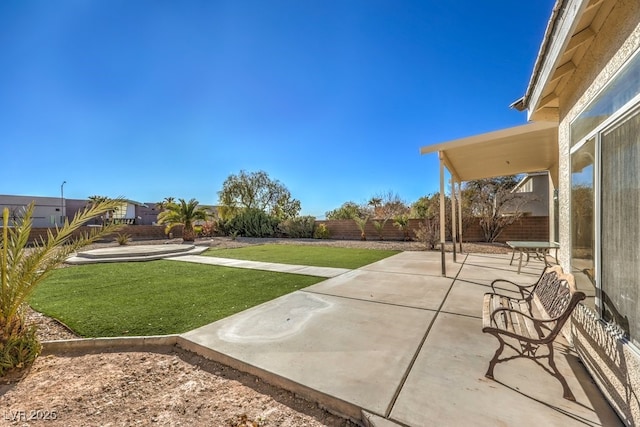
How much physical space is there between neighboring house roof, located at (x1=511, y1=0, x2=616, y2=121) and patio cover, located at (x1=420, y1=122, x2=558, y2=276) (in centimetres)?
176

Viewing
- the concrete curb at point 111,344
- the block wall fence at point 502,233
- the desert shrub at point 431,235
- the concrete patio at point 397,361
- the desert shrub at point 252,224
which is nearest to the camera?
the concrete patio at point 397,361

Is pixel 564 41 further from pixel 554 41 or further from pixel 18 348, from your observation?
pixel 18 348

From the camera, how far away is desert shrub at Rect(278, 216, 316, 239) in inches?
814

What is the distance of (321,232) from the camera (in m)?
20.2

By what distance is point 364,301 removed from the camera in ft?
16.5

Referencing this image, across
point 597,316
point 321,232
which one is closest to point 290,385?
point 597,316

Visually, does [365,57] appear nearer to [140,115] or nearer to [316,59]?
[316,59]

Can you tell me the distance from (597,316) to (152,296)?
22.5 feet

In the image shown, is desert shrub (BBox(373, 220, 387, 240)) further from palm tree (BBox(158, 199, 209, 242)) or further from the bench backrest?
the bench backrest

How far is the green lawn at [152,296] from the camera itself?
167 inches

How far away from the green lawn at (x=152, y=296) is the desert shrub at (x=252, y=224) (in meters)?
13.3

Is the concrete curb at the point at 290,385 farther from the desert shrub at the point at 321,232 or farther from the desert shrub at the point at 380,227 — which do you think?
the desert shrub at the point at 321,232

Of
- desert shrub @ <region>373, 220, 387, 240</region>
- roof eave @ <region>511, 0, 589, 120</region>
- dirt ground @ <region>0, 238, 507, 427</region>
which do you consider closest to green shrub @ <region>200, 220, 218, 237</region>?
desert shrub @ <region>373, 220, 387, 240</region>

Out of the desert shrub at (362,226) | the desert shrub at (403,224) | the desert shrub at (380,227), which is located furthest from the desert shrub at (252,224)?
the desert shrub at (403,224)
